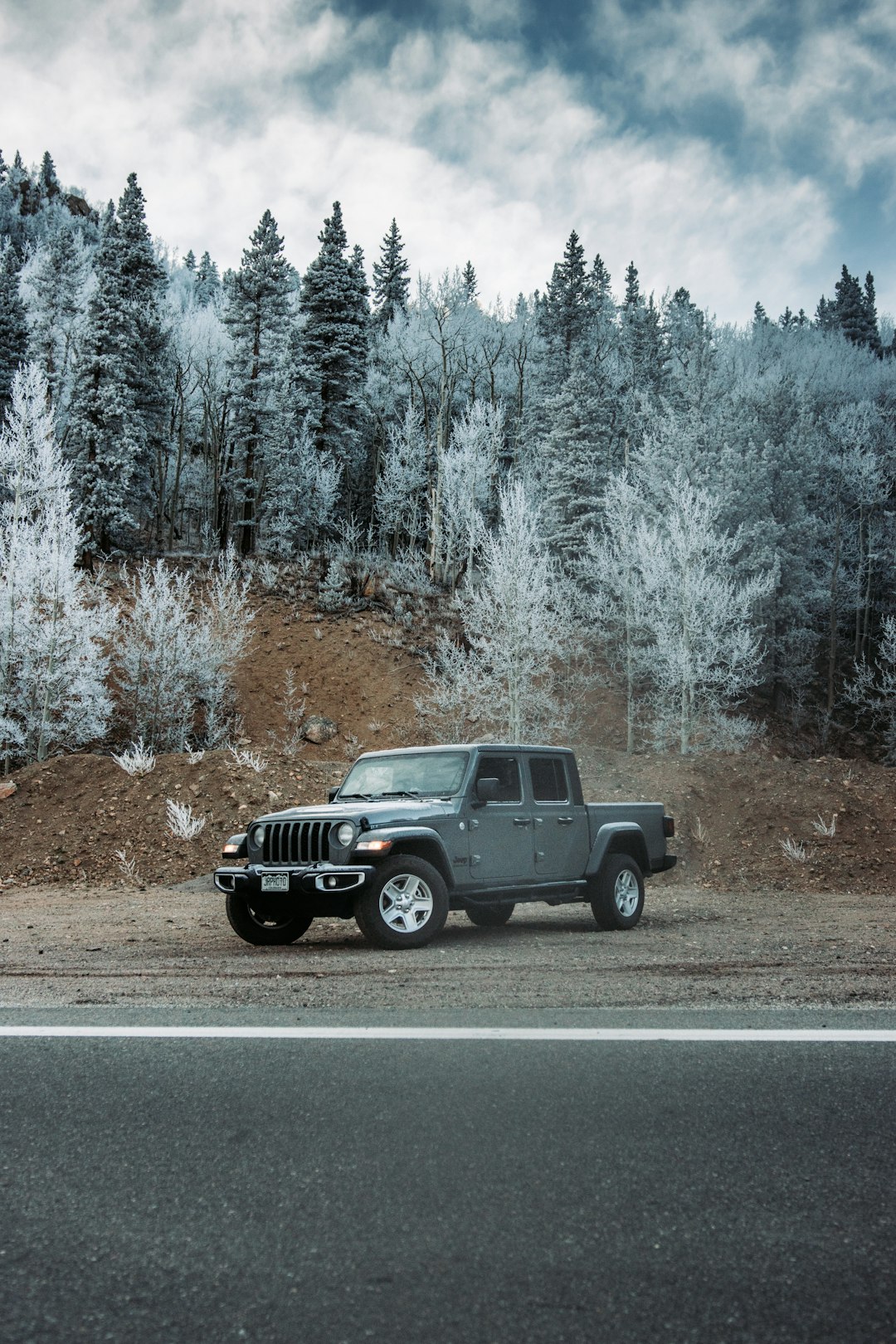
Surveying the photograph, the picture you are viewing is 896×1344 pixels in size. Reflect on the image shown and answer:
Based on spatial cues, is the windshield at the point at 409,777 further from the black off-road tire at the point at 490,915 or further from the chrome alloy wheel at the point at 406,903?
the black off-road tire at the point at 490,915

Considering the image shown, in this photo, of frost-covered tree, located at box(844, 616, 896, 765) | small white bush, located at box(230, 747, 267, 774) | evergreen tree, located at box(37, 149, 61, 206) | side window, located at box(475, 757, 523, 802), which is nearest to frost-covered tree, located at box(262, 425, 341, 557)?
small white bush, located at box(230, 747, 267, 774)

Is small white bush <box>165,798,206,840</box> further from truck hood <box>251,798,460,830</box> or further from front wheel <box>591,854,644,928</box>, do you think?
front wheel <box>591,854,644,928</box>

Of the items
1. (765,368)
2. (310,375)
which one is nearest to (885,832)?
(310,375)

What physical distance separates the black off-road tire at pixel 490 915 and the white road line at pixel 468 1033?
19.4ft

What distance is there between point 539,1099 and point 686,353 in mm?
45030

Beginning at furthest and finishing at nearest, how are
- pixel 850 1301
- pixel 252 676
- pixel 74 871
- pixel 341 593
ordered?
pixel 341 593 → pixel 252 676 → pixel 74 871 → pixel 850 1301

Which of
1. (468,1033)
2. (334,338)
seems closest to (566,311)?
(334,338)

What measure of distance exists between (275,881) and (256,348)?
4146cm

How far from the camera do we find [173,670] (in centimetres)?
2845

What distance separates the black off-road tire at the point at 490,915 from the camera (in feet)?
37.9

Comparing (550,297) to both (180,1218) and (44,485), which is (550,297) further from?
(180,1218)

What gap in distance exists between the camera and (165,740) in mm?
27797

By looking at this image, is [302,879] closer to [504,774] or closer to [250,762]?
[504,774]

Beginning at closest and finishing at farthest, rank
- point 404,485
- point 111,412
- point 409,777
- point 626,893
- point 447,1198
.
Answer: point 447,1198, point 409,777, point 626,893, point 111,412, point 404,485
